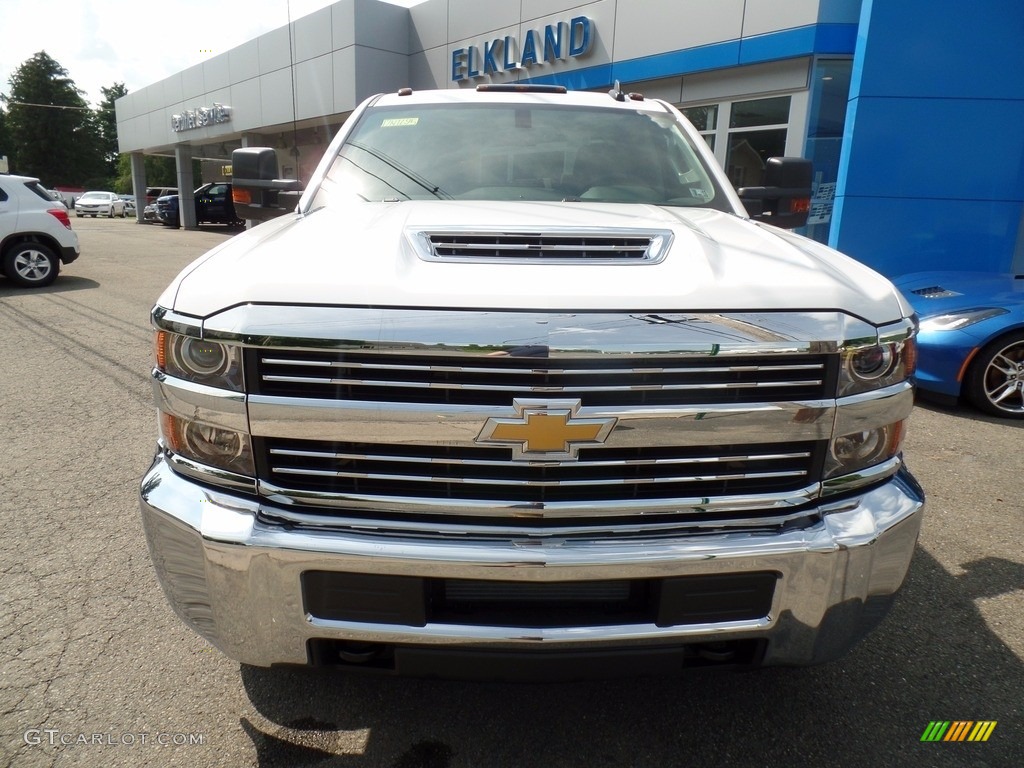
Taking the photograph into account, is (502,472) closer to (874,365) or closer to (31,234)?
(874,365)

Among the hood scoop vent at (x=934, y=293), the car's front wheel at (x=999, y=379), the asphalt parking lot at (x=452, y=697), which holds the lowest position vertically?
the asphalt parking lot at (x=452, y=697)

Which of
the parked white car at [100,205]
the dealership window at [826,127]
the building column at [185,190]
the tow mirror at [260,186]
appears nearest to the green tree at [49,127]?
the parked white car at [100,205]

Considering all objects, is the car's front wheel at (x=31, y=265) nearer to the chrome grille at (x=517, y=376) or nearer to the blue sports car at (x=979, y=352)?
the chrome grille at (x=517, y=376)

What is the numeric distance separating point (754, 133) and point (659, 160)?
9650 millimetres

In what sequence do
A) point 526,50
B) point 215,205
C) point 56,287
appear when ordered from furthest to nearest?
point 215,205, point 526,50, point 56,287

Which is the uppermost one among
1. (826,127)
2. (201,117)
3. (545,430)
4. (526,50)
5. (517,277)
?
(526,50)

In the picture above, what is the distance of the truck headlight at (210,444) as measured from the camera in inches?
64.4

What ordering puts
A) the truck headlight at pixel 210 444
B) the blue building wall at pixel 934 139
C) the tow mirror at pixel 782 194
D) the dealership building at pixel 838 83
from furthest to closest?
the dealership building at pixel 838 83, the blue building wall at pixel 934 139, the tow mirror at pixel 782 194, the truck headlight at pixel 210 444

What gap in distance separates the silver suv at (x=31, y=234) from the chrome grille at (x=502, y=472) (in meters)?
11.6

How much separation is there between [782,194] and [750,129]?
9.63m

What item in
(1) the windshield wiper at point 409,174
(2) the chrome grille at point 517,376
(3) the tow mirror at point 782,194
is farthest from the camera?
(3) the tow mirror at point 782,194

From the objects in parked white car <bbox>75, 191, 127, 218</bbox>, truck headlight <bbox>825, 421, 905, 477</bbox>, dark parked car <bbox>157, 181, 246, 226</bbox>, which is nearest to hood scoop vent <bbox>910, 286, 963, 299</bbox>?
truck headlight <bbox>825, 421, 905, 477</bbox>

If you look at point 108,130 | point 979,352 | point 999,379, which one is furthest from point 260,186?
point 108,130

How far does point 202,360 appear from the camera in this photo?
64.2 inches
